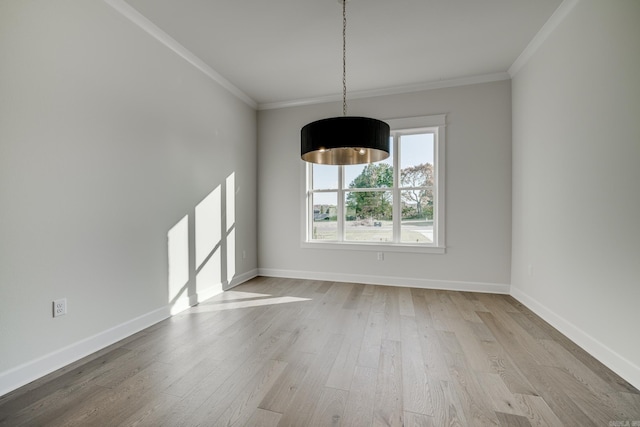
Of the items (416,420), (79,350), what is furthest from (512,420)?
(79,350)

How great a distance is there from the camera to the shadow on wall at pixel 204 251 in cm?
305

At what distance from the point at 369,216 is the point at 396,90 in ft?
6.27

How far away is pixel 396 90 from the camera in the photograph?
13.2 feet

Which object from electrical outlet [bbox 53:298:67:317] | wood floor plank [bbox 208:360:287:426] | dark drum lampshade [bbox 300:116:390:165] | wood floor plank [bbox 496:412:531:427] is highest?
dark drum lampshade [bbox 300:116:390:165]

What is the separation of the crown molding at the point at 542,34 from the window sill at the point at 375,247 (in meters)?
2.45

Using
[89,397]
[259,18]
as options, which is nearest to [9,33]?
[259,18]

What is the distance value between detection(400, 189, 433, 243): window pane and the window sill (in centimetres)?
13

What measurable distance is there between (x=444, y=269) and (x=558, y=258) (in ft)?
4.66

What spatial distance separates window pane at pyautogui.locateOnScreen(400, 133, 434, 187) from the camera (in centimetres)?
407

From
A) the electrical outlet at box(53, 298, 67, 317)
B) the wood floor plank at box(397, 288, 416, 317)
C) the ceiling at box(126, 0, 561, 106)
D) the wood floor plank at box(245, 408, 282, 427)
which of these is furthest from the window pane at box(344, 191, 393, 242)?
the electrical outlet at box(53, 298, 67, 317)

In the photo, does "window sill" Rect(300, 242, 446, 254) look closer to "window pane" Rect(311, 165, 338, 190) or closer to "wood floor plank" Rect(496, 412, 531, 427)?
"window pane" Rect(311, 165, 338, 190)

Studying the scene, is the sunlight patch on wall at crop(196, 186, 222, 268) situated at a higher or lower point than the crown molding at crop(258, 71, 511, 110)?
lower

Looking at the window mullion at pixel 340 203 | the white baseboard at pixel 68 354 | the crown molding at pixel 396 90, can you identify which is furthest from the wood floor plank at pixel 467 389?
the crown molding at pixel 396 90

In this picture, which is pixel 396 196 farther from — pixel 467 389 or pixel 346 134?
pixel 467 389
